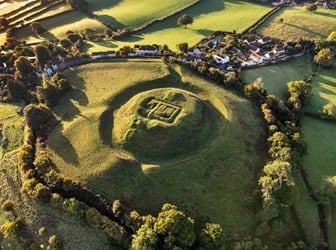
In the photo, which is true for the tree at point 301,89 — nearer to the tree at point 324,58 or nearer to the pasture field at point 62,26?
the tree at point 324,58

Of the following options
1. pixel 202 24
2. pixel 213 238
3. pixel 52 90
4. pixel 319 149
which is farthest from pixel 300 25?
pixel 213 238

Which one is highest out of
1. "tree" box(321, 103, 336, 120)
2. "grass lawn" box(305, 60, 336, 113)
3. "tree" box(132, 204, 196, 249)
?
"tree" box(132, 204, 196, 249)

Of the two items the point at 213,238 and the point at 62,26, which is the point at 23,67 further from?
the point at 213,238

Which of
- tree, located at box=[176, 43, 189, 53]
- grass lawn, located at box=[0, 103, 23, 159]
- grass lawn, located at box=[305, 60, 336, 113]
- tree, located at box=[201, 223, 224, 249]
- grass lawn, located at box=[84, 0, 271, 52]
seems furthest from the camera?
grass lawn, located at box=[84, 0, 271, 52]

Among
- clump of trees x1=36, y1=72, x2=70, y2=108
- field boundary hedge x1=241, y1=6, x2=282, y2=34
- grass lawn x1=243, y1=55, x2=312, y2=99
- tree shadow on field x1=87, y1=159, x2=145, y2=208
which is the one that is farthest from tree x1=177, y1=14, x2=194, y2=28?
tree shadow on field x1=87, y1=159, x2=145, y2=208

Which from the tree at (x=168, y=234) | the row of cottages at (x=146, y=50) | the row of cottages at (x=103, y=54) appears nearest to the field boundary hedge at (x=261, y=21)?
the row of cottages at (x=146, y=50)

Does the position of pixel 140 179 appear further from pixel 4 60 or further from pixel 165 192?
pixel 4 60

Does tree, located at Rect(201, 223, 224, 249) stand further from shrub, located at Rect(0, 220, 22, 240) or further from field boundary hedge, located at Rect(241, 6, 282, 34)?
field boundary hedge, located at Rect(241, 6, 282, 34)
